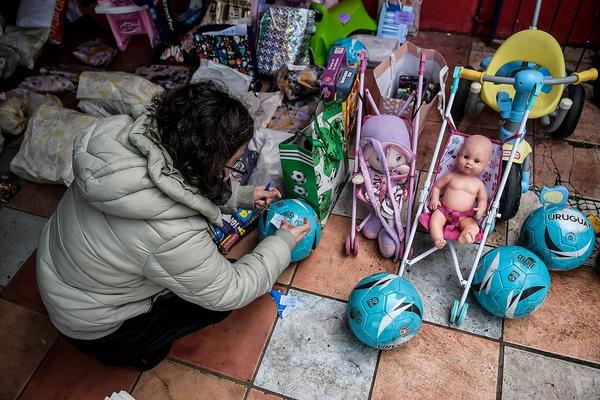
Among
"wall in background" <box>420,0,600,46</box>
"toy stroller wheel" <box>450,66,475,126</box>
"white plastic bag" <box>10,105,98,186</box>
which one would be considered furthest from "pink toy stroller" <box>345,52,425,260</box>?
"white plastic bag" <box>10,105,98,186</box>

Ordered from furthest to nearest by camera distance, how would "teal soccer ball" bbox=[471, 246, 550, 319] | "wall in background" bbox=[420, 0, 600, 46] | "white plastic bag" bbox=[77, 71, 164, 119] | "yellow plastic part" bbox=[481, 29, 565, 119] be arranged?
1. "wall in background" bbox=[420, 0, 600, 46]
2. "white plastic bag" bbox=[77, 71, 164, 119]
3. "yellow plastic part" bbox=[481, 29, 565, 119]
4. "teal soccer ball" bbox=[471, 246, 550, 319]

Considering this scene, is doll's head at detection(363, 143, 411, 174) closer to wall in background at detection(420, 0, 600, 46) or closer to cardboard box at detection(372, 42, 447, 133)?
cardboard box at detection(372, 42, 447, 133)

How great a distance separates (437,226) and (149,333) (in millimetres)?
1488

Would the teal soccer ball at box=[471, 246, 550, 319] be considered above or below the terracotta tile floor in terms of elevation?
above

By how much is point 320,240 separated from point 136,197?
1.48 metres

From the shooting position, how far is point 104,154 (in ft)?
5.00

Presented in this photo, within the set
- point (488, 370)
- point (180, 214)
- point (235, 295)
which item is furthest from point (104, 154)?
point (488, 370)

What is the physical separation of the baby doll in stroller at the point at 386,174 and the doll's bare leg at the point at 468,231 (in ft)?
1.09

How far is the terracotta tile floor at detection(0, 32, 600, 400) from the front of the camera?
7.26 ft

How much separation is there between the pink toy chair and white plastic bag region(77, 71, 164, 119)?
880mm

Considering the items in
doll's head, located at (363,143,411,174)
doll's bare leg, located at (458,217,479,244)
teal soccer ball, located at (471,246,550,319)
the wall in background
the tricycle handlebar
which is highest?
the tricycle handlebar

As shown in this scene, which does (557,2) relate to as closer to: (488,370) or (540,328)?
(540,328)

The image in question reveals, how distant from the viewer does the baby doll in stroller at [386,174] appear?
8.37 feet

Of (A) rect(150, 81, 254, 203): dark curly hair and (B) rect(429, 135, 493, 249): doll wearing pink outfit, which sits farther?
(B) rect(429, 135, 493, 249): doll wearing pink outfit
